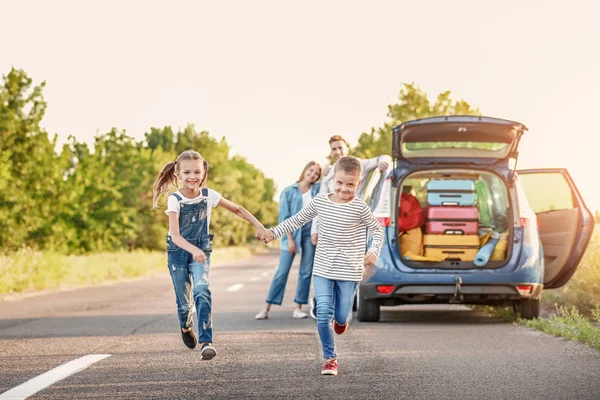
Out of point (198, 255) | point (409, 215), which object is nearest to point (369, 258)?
point (198, 255)

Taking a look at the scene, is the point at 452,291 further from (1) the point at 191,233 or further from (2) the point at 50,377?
(2) the point at 50,377

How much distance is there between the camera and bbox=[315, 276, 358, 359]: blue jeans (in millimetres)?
6930

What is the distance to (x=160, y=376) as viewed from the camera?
662cm

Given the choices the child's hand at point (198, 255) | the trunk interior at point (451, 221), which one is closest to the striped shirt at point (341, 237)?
the child's hand at point (198, 255)

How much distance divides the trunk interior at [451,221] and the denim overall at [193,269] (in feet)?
12.6

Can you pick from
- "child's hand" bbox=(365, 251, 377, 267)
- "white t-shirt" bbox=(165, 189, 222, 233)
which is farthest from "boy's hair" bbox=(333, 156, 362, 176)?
"white t-shirt" bbox=(165, 189, 222, 233)

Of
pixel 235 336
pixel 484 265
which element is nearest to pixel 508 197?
pixel 484 265

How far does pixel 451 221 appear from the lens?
36.8 ft

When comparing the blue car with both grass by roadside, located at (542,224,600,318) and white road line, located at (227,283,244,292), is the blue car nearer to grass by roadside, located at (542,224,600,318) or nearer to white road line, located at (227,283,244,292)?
grass by roadside, located at (542,224,600,318)

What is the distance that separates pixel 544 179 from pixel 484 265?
1375 millimetres

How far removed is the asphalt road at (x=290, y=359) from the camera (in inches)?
237

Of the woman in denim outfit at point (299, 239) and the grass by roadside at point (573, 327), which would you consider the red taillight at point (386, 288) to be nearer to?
the woman in denim outfit at point (299, 239)

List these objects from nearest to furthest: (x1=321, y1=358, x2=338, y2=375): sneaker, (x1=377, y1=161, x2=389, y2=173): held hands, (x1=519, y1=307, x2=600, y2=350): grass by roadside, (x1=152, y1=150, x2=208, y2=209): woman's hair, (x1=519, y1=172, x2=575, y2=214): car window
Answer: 1. (x1=321, y1=358, x2=338, y2=375): sneaker
2. (x1=152, y1=150, x2=208, y2=209): woman's hair
3. (x1=519, y1=307, x2=600, y2=350): grass by roadside
4. (x1=377, y1=161, x2=389, y2=173): held hands
5. (x1=519, y1=172, x2=575, y2=214): car window

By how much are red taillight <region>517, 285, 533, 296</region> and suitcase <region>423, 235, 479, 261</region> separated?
74cm
